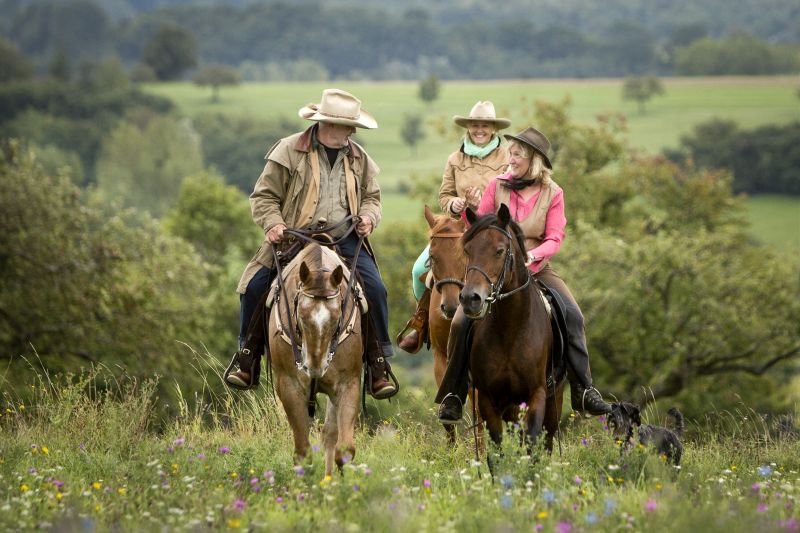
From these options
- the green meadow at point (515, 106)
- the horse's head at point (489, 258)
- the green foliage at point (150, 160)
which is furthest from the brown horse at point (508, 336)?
the green foliage at point (150, 160)

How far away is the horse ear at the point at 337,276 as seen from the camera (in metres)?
8.32

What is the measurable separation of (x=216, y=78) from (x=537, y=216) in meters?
165

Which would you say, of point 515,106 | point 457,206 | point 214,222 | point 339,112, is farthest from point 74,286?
point 515,106

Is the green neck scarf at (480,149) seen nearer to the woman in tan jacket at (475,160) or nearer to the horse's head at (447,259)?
the woman in tan jacket at (475,160)

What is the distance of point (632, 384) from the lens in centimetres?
3978

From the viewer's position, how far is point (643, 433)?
9102mm

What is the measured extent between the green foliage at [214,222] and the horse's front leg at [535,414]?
192ft

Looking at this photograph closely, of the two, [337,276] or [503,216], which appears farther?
[503,216]

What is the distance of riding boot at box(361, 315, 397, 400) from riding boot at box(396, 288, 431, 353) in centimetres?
223

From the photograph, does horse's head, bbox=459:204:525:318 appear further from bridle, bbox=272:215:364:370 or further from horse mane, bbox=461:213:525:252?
bridle, bbox=272:215:364:370

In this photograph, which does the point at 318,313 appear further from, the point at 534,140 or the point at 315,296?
the point at 534,140

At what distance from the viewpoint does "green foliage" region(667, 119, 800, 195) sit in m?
102

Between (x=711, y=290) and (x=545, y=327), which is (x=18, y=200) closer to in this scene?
(x=711, y=290)

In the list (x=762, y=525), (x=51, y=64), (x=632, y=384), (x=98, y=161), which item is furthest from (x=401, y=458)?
(x=51, y=64)
